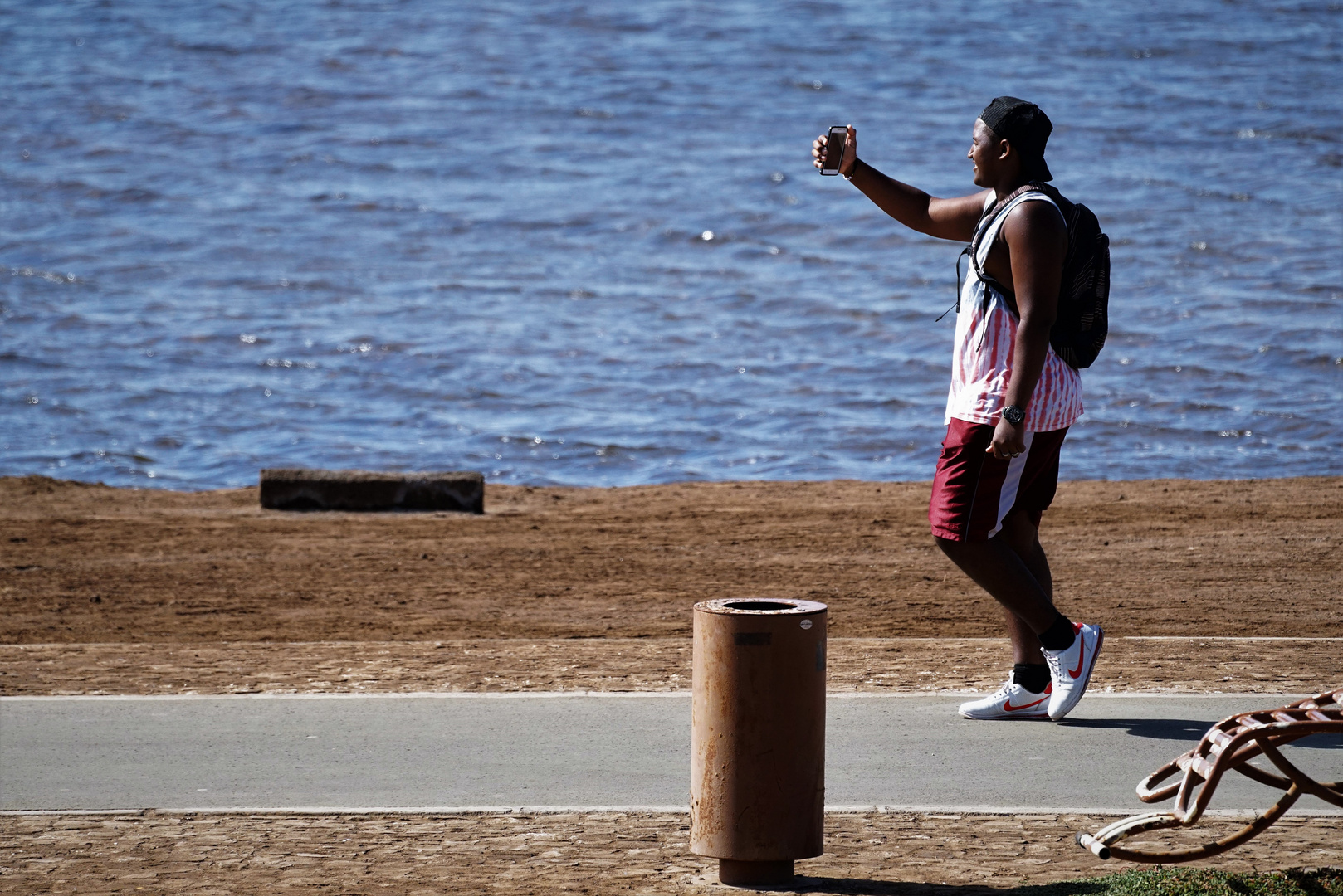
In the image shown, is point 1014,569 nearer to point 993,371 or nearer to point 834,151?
point 993,371

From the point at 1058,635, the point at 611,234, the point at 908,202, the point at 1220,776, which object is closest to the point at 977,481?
the point at 1058,635

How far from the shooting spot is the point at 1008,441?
5754 millimetres

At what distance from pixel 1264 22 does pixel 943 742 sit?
57.7 metres

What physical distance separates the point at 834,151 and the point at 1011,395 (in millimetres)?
1264

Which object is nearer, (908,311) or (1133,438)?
(1133,438)

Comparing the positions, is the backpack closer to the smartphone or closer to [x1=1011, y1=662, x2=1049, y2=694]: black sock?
the smartphone

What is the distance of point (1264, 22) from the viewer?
191 ft

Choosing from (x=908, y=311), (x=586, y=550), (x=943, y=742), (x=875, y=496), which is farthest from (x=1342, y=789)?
A: (x=908, y=311)

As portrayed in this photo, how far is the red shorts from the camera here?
5.98 m

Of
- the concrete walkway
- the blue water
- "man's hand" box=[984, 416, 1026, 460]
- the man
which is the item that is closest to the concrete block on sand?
the blue water

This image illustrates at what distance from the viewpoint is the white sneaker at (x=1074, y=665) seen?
6258mm

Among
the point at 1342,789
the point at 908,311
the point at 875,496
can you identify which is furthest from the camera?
the point at 908,311

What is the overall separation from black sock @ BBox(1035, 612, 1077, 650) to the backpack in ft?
3.14

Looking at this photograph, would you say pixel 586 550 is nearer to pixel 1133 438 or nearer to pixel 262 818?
pixel 262 818
